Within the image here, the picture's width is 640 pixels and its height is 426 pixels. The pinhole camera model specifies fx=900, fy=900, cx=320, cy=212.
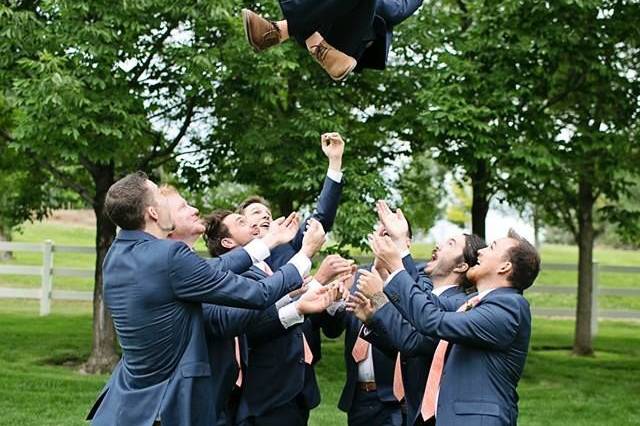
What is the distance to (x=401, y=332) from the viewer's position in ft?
16.2

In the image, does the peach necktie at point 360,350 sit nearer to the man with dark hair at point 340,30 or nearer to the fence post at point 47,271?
the man with dark hair at point 340,30

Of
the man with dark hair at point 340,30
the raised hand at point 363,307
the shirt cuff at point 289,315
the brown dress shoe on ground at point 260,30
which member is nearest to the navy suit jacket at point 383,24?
the man with dark hair at point 340,30

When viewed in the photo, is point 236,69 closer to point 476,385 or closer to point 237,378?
point 237,378

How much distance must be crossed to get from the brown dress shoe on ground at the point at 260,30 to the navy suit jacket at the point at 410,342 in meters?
1.71

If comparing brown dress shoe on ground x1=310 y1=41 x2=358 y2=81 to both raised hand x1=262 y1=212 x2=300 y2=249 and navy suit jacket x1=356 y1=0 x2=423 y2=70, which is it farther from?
raised hand x1=262 y1=212 x2=300 y2=249

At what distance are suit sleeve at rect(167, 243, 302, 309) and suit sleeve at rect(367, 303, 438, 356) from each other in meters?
0.71

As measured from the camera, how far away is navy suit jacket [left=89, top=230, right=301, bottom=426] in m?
4.34

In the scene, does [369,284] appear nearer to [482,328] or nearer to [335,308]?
[482,328]

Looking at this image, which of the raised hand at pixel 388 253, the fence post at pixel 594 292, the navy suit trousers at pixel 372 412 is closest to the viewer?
the raised hand at pixel 388 253

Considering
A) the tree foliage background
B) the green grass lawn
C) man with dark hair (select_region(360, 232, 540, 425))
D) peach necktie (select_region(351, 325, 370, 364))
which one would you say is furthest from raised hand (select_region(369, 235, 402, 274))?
the tree foliage background

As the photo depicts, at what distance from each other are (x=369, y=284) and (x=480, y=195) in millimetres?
9053

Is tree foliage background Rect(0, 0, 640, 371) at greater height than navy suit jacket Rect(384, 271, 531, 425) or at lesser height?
greater

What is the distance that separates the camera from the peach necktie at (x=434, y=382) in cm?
479

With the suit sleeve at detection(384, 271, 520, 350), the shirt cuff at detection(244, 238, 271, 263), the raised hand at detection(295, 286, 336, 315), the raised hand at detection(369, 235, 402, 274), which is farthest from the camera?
the shirt cuff at detection(244, 238, 271, 263)
